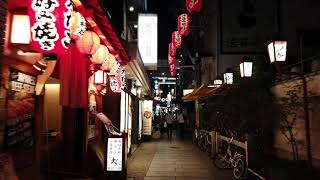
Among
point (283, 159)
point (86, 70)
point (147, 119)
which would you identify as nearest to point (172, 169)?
point (283, 159)

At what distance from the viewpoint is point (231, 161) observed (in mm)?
14180

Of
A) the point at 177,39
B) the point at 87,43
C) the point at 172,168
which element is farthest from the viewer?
the point at 177,39

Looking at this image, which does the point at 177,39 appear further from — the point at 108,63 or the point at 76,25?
the point at 76,25

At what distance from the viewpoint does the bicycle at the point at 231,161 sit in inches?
496

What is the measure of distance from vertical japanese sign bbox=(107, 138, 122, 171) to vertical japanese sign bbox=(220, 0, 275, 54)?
69.1 ft

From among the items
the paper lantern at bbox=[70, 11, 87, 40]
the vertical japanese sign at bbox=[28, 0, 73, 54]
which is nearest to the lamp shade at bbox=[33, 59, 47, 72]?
the paper lantern at bbox=[70, 11, 87, 40]

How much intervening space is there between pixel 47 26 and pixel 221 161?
13.1 meters

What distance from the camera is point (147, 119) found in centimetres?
3109

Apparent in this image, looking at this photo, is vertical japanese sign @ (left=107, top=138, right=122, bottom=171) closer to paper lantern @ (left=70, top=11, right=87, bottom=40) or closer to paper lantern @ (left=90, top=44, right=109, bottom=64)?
paper lantern @ (left=90, top=44, right=109, bottom=64)

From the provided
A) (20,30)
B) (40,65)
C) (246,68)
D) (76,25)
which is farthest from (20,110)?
(246,68)

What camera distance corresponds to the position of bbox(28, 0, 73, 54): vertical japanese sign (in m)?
5.82

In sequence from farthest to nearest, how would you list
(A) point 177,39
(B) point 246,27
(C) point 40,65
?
(B) point 246,27
(A) point 177,39
(C) point 40,65

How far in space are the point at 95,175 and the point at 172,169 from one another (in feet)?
17.3

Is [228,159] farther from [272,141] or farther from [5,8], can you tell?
[5,8]
